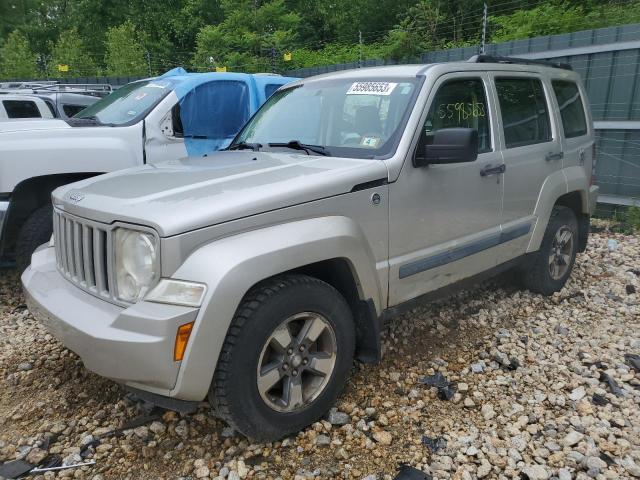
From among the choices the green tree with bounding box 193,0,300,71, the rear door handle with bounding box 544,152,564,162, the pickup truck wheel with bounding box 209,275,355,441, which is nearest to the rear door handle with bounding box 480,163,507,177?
the rear door handle with bounding box 544,152,564,162

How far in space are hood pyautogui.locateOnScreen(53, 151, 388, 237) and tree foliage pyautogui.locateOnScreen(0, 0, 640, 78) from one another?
1049cm

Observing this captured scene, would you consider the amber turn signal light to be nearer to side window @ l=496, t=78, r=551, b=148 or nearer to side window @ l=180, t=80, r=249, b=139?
side window @ l=496, t=78, r=551, b=148

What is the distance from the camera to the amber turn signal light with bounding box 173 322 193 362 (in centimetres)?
213

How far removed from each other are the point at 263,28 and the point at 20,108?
15.3 meters

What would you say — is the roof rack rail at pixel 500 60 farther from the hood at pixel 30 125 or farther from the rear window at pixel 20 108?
the rear window at pixel 20 108

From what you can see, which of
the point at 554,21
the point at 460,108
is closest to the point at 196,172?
the point at 460,108

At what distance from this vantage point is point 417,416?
287 centimetres

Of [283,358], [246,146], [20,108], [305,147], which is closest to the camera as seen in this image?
[283,358]

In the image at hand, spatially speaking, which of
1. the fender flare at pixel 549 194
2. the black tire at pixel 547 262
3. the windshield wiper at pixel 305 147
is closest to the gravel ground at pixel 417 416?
the black tire at pixel 547 262

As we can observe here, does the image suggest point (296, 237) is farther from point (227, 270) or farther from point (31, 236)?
point (31, 236)

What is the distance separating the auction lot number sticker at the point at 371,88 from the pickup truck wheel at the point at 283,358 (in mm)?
1395

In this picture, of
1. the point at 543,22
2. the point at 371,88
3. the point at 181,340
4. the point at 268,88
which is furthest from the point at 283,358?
the point at 543,22

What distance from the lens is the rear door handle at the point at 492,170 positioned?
3.48 m

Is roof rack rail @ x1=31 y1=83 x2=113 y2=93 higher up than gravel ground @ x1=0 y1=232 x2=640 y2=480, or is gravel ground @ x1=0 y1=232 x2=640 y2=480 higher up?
roof rack rail @ x1=31 y1=83 x2=113 y2=93
